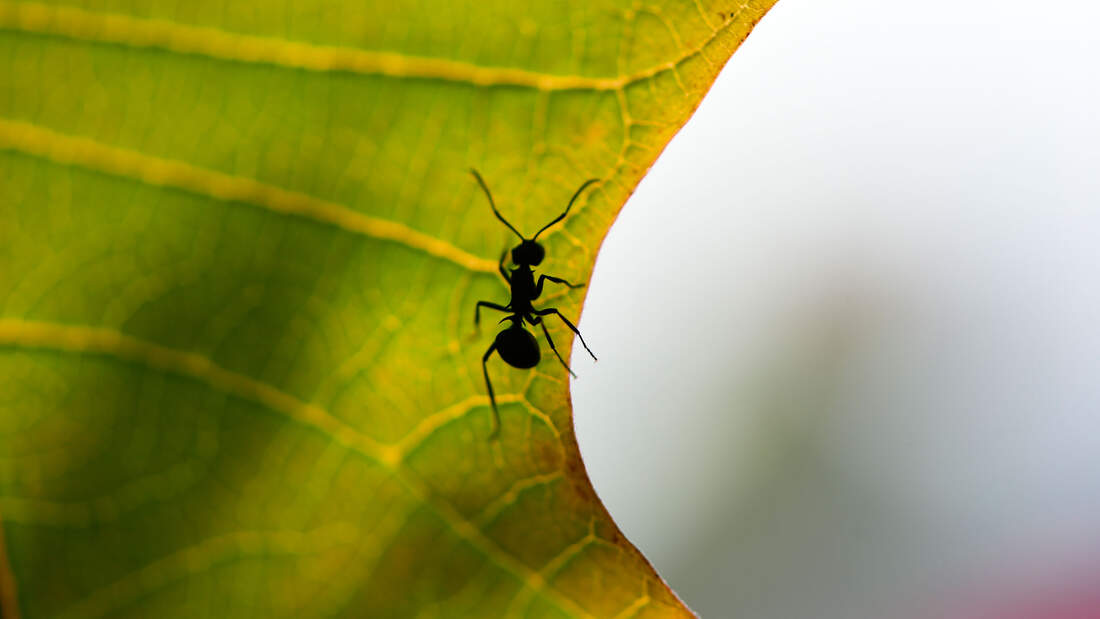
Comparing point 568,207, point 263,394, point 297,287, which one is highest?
point 568,207

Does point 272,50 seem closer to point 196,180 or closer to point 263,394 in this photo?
point 196,180

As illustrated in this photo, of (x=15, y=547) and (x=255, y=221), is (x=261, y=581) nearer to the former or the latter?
(x=15, y=547)

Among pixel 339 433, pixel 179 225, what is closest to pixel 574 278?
pixel 339 433

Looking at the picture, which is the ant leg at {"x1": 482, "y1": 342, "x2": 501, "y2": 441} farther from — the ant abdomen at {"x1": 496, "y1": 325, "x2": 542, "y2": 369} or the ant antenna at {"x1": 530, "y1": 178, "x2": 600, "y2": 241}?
the ant antenna at {"x1": 530, "y1": 178, "x2": 600, "y2": 241}

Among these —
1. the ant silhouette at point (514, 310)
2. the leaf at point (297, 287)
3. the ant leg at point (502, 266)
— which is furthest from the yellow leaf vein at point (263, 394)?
the ant leg at point (502, 266)

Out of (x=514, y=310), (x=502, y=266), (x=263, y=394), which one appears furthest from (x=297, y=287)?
(x=514, y=310)

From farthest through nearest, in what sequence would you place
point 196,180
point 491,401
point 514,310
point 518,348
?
point 514,310
point 518,348
point 491,401
point 196,180
